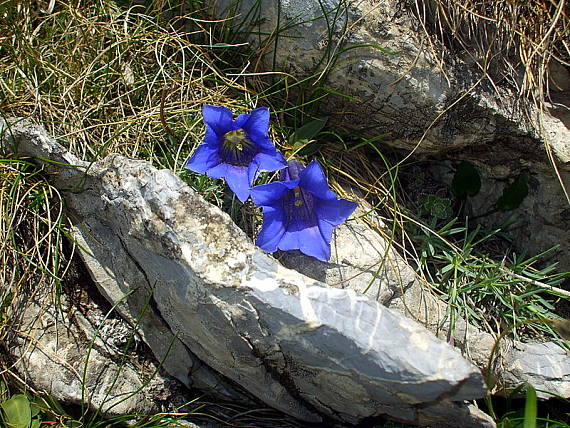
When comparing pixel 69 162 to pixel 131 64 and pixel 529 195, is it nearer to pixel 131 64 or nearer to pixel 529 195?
pixel 131 64

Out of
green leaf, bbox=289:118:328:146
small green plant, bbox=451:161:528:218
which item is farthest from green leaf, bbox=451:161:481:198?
green leaf, bbox=289:118:328:146

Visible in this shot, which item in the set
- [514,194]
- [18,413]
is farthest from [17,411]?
[514,194]

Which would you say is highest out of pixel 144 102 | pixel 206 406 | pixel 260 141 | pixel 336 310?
pixel 144 102

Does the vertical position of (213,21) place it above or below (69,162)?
above

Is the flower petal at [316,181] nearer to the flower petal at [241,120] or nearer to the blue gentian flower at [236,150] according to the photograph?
the blue gentian flower at [236,150]

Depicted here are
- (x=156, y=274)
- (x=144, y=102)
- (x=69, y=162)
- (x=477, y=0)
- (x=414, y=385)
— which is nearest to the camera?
(x=414, y=385)

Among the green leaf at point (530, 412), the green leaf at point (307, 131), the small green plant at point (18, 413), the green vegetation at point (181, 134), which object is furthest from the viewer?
the green leaf at point (307, 131)

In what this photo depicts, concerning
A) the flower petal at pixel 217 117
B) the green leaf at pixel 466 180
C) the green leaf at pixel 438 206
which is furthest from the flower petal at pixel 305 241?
the green leaf at pixel 466 180

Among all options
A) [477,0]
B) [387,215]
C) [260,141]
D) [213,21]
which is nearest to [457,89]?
[477,0]
